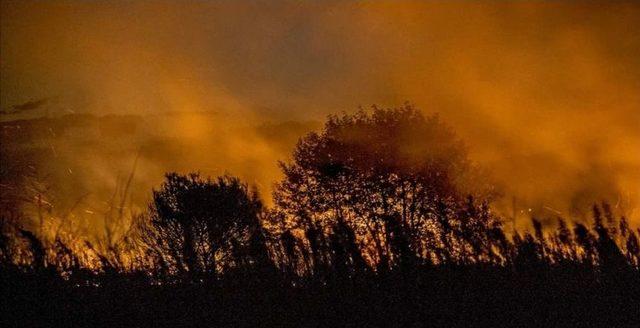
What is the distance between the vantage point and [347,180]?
38656mm

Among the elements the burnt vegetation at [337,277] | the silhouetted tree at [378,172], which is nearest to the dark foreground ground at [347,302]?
the burnt vegetation at [337,277]

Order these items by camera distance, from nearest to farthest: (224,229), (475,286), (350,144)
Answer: (475,286) < (224,229) < (350,144)

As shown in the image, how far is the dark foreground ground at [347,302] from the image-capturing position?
6.06 m

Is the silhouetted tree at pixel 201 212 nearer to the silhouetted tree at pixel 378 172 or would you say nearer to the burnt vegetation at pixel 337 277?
the silhouetted tree at pixel 378 172

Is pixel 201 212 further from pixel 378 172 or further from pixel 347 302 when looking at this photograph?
pixel 347 302

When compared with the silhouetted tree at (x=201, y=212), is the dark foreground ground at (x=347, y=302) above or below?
below

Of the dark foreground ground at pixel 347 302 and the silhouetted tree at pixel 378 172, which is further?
the silhouetted tree at pixel 378 172

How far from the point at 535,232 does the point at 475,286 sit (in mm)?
1571

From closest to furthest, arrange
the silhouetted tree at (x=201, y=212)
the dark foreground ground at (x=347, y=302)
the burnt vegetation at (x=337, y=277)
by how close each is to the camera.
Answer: the dark foreground ground at (x=347, y=302)
the burnt vegetation at (x=337, y=277)
the silhouetted tree at (x=201, y=212)

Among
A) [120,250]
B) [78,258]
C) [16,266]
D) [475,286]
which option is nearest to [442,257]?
[475,286]

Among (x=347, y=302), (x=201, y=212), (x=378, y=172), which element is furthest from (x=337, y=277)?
(x=201, y=212)

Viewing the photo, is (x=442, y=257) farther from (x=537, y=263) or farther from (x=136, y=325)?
(x=136, y=325)

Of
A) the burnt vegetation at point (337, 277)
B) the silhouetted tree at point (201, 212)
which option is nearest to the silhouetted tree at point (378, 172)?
the silhouetted tree at point (201, 212)

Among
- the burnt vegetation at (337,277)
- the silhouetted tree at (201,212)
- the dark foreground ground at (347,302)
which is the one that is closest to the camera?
the dark foreground ground at (347,302)
